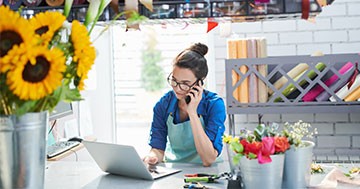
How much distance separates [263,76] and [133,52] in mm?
1583

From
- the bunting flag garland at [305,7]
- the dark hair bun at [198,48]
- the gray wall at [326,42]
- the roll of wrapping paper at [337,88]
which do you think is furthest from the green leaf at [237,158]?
the gray wall at [326,42]

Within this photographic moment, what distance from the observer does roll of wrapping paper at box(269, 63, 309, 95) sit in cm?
280

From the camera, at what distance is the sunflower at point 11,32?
1133 mm

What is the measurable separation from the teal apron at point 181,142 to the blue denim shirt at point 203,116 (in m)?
0.03

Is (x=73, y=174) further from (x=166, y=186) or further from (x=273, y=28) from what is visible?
(x=273, y=28)

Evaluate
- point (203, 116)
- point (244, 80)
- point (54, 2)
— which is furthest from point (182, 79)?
point (54, 2)

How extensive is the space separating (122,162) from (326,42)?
78.6 inches

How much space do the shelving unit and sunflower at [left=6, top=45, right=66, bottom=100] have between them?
1.75 meters

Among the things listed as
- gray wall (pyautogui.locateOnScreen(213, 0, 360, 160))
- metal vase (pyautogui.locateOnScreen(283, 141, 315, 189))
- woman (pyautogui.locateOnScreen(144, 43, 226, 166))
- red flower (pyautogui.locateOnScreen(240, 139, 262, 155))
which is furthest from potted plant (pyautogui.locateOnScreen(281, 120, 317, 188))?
gray wall (pyautogui.locateOnScreen(213, 0, 360, 160))

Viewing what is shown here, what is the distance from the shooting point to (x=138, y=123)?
413 centimetres

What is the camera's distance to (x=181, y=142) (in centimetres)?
252

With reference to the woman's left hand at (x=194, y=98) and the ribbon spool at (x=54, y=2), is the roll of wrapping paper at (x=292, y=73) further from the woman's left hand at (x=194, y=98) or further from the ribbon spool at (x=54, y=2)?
the ribbon spool at (x=54, y=2)

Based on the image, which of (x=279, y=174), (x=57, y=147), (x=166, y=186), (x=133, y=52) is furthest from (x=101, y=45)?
(x=279, y=174)

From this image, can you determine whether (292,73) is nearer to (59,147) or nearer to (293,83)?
(293,83)
